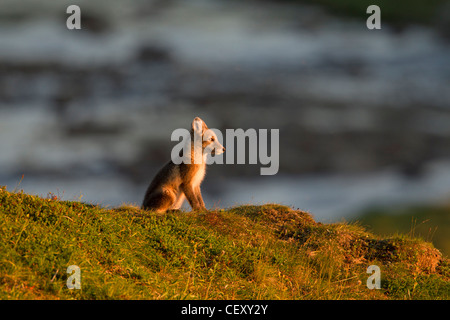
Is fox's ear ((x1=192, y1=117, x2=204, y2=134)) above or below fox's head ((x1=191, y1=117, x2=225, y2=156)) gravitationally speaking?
above

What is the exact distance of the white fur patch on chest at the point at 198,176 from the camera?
14.4 metres

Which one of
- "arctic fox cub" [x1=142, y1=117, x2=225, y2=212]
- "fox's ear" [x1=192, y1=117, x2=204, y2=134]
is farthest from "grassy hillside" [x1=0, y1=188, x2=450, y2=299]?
"fox's ear" [x1=192, y1=117, x2=204, y2=134]

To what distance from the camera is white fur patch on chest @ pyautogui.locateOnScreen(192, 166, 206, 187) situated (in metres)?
14.4

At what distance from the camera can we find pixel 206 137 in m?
14.6

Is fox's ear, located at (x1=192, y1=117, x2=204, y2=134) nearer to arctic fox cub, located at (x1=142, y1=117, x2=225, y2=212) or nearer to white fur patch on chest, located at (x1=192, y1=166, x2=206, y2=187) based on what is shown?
arctic fox cub, located at (x1=142, y1=117, x2=225, y2=212)

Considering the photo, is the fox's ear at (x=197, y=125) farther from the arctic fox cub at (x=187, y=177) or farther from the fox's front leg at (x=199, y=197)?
the fox's front leg at (x=199, y=197)

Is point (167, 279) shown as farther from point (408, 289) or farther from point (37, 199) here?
point (408, 289)

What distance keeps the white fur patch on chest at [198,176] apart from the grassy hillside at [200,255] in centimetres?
113

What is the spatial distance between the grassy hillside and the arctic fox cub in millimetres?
588

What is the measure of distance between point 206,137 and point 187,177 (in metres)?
1.40

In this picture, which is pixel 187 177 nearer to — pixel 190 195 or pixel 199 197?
pixel 190 195

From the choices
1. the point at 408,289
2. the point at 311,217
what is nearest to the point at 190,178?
the point at 311,217
